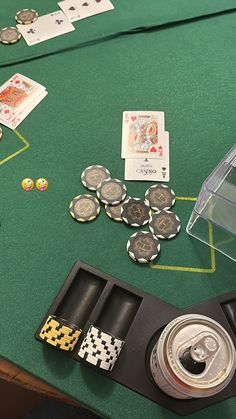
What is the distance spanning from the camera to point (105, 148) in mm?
1558

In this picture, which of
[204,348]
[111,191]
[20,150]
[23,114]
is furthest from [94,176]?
[204,348]

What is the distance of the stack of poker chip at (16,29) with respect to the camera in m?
1.80

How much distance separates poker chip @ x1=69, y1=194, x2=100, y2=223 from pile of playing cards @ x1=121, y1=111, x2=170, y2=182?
0.16 metres

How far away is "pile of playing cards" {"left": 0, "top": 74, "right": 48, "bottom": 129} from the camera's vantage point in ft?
5.29

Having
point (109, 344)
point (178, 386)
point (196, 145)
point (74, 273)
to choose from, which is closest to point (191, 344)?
point (178, 386)

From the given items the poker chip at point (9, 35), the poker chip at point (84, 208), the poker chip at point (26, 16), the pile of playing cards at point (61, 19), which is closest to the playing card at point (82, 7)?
the pile of playing cards at point (61, 19)

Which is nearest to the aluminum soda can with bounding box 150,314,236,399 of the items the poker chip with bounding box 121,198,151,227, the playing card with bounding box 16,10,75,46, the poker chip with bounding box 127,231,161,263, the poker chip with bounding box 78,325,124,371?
the poker chip with bounding box 78,325,124,371

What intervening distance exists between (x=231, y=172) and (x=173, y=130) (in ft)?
1.09

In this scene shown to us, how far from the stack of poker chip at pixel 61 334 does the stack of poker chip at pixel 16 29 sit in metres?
1.25

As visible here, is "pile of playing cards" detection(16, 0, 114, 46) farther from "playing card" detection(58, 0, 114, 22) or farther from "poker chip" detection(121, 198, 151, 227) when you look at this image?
"poker chip" detection(121, 198, 151, 227)

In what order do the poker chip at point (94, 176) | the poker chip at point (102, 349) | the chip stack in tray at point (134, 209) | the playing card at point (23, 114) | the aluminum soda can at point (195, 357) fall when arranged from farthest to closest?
1. the playing card at point (23, 114)
2. the poker chip at point (94, 176)
3. the chip stack in tray at point (134, 209)
4. the poker chip at point (102, 349)
5. the aluminum soda can at point (195, 357)

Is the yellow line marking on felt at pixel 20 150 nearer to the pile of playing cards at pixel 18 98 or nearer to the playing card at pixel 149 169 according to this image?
the pile of playing cards at pixel 18 98

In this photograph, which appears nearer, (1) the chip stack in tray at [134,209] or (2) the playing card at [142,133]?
(1) the chip stack in tray at [134,209]

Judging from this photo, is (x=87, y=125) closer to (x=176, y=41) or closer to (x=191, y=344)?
(x=176, y=41)
